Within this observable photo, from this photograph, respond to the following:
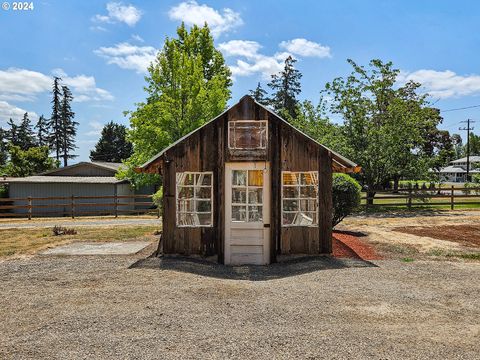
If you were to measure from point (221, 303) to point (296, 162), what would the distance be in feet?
17.1

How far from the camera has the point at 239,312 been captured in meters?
5.70

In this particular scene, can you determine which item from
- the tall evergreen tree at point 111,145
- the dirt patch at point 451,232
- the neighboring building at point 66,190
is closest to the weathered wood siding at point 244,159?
the dirt patch at point 451,232

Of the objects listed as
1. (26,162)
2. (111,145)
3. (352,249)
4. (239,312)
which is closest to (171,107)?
(352,249)

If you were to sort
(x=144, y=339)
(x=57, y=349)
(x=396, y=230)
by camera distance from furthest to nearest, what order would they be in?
(x=396, y=230)
(x=144, y=339)
(x=57, y=349)

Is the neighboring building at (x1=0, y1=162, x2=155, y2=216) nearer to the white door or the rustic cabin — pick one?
the rustic cabin

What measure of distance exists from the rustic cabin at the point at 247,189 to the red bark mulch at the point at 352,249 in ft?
2.24

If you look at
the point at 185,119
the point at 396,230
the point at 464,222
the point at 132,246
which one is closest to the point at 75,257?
the point at 132,246

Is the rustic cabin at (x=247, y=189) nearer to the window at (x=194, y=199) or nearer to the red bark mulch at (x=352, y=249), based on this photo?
the window at (x=194, y=199)

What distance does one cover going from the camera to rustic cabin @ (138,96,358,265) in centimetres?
997

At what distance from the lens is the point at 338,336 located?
479 cm

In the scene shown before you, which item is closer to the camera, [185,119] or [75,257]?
[75,257]

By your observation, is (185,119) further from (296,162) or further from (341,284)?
(341,284)

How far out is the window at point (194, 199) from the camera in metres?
10.2

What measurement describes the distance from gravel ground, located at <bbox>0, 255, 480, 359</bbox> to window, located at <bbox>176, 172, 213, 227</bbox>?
1663 mm
